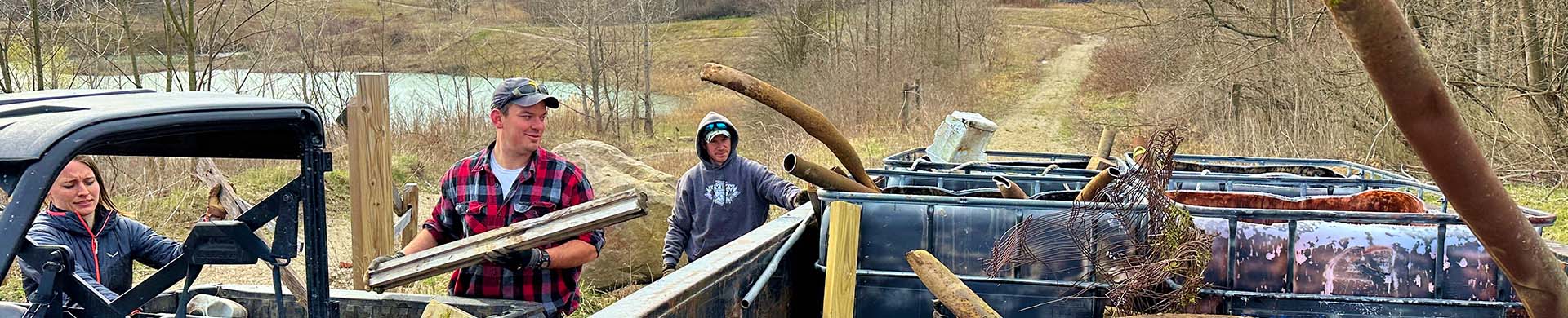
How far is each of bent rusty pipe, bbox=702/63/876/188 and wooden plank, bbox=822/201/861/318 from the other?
1.47ft

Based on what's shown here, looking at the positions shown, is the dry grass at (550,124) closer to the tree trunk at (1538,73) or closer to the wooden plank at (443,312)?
the wooden plank at (443,312)

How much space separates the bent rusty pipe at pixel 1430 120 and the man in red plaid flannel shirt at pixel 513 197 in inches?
115

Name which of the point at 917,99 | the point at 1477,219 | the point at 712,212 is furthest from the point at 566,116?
the point at 1477,219

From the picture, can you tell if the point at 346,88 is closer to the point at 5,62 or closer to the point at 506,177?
the point at 5,62

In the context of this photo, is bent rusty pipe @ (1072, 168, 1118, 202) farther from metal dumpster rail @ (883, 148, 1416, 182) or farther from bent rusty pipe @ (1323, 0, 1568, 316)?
bent rusty pipe @ (1323, 0, 1568, 316)

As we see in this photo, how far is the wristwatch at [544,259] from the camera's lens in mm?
3789

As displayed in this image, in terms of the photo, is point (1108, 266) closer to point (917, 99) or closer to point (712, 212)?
point (712, 212)

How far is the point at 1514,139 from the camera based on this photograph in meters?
14.6

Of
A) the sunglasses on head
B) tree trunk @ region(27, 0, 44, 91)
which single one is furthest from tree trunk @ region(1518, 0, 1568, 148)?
tree trunk @ region(27, 0, 44, 91)

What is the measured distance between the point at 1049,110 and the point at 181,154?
30269 mm

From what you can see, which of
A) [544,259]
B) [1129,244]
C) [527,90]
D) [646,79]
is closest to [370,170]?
[527,90]

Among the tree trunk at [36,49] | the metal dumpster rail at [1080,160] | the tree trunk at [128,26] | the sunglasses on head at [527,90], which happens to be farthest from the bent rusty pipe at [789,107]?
the tree trunk at [128,26]

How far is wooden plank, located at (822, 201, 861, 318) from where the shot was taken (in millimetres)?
3873

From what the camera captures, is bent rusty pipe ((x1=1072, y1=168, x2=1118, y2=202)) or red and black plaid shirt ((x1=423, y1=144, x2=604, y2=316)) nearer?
red and black plaid shirt ((x1=423, y1=144, x2=604, y2=316))
